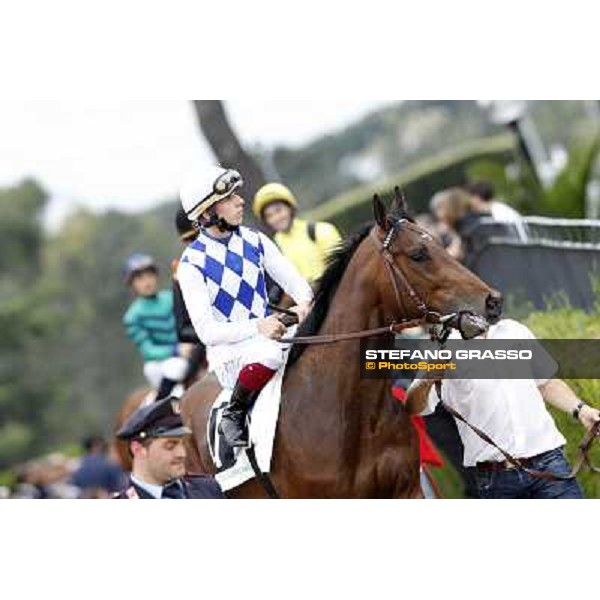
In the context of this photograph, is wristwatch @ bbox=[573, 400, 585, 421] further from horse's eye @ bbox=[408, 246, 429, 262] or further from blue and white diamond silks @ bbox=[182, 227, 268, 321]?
blue and white diamond silks @ bbox=[182, 227, 268, 321]

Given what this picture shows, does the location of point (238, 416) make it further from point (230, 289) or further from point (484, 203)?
point (484, 203)

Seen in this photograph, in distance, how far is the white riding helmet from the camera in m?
6.45

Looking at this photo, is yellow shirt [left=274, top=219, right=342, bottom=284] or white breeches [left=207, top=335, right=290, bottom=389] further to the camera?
yellow shirt [left=274, top=219, right=342, bottom=284]

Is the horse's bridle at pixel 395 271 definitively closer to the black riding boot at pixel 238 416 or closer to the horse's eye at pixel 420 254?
the horse's eye at pixel 420 254

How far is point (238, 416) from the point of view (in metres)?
6.61

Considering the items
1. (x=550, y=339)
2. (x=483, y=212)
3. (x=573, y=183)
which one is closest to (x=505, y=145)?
(x=573, y=183)

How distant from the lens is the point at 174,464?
584 centimetres

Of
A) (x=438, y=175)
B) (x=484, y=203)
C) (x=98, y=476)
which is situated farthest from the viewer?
(x=438, y=175)

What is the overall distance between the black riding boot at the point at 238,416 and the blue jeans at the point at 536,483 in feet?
3.70

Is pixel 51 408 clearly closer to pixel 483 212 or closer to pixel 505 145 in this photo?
pixel 505 145

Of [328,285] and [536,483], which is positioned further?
[328,285]

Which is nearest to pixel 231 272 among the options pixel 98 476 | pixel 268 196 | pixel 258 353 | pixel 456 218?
pixel 258 353

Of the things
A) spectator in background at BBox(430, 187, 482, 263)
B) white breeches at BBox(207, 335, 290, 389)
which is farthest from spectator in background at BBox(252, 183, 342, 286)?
spectator in background at BBox(430, 187, 482, 263)

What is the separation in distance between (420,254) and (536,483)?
1.14 m
